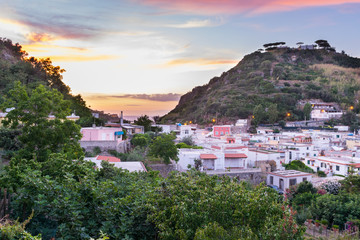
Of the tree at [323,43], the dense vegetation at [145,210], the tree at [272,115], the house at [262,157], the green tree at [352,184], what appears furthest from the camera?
the tree at [323,43]

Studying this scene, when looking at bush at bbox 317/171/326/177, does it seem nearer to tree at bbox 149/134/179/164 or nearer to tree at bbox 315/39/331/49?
tree at bbox 149/134/179/164

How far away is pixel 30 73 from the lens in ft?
106

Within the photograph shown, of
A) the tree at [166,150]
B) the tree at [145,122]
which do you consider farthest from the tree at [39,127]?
the tree at [145,122]

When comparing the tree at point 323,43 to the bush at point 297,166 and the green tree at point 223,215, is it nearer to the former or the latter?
the bush at point 297,166

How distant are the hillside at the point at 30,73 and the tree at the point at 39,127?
14050mm

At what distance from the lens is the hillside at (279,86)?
231 ft

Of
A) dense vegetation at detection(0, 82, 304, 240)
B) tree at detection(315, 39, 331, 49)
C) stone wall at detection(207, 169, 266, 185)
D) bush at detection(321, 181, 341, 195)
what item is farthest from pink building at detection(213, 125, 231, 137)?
tree at detection(315, 39, 331, 49)


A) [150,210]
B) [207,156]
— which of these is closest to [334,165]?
[207,156]

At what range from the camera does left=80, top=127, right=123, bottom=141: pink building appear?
22.1 metres

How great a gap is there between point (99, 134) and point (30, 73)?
16.0 meters

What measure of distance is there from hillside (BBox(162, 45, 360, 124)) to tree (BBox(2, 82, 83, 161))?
56002 millimetres

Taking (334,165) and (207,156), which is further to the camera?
(334,165)

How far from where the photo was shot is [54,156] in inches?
311

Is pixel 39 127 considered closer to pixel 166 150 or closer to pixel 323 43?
pixel 166 150
